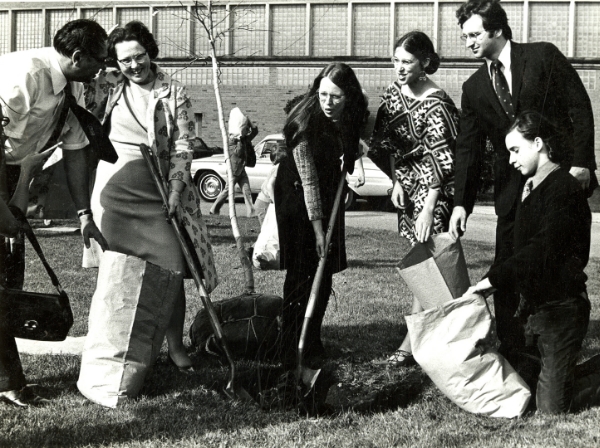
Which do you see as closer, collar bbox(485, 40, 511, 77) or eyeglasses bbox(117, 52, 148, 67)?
collar bbox(485, 40, 511, 77)

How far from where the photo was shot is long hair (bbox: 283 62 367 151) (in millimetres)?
4578

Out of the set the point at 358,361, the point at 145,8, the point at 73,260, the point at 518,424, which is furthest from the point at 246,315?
the point at 145,8

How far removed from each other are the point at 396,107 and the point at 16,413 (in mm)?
2677

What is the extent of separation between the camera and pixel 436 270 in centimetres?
456

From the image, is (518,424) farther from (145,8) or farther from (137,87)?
(145,8)

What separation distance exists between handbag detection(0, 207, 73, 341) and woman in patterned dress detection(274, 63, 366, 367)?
1.43 metres

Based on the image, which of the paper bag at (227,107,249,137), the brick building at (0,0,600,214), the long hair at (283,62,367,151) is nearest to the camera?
the long hair at (283,62,367,151)

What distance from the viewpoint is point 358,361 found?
5.23 m

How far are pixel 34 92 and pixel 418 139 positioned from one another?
2.16m

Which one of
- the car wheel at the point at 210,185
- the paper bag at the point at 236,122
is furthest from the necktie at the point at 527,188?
the car wheel at the point at 210,185

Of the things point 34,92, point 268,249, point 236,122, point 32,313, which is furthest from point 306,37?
point 32,313

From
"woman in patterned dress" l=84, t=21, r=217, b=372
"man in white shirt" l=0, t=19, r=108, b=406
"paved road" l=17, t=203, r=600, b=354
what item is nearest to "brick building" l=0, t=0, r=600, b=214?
"paved road" l=17, t=203, r=600, b=354

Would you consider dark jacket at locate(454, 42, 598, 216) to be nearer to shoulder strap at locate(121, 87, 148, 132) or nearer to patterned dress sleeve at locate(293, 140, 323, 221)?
patterned dress sleeve at locate(293, 140, 323, 221)

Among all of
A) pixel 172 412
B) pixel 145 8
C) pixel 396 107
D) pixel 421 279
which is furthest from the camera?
pixel 145 8
